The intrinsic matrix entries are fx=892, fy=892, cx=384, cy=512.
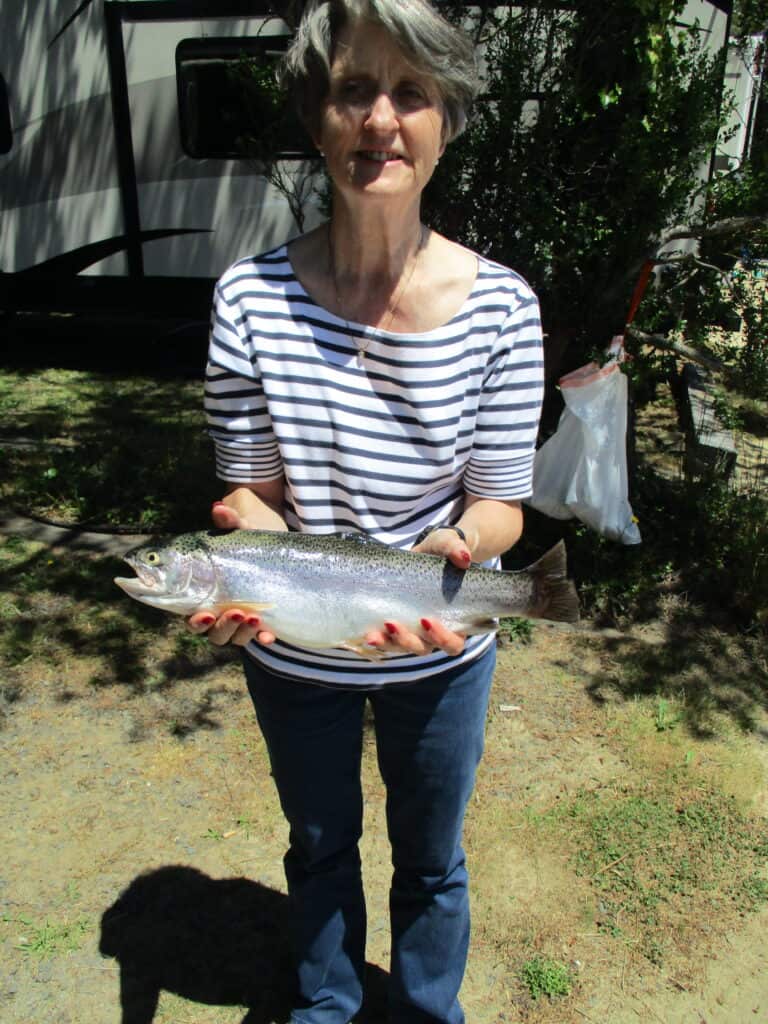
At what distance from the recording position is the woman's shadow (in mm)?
2961

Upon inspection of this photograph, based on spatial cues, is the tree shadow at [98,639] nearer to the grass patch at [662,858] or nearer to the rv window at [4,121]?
the grass patch at [662,858]

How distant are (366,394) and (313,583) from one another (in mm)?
461

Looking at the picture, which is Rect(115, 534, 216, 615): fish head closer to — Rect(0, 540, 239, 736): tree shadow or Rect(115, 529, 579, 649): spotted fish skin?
Rect(115, 529, 579, 649): spotted fish skin

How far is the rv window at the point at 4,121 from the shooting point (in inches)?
388

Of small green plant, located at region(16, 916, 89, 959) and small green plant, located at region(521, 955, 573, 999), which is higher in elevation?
small green plant, located at region(521, 955, 573, 999)

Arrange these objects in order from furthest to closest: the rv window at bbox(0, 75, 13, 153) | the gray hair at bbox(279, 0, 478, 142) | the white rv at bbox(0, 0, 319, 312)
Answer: the rv window at bbox(0, 75, 13, 153), the white rv at bbox(0, 0, 319, 312), the gray hair at bbox(279, 0, 478, 142)

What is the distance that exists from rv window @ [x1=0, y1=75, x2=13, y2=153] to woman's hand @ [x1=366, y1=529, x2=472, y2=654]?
9.85 meters

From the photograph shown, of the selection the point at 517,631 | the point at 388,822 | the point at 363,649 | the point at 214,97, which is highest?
the point at 214,97

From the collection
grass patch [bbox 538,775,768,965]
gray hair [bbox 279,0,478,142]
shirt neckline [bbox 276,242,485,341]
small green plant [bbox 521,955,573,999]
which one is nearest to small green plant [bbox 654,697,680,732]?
grass patch [bbox 538,775,768,965]

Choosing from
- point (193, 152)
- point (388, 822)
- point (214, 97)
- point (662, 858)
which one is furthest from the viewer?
point (193, 152)

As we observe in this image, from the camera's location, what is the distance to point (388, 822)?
248 centimetres

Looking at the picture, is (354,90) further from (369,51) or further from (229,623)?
(229,623)

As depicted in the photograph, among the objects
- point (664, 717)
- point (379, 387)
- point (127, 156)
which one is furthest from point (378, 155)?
point (127, 156)

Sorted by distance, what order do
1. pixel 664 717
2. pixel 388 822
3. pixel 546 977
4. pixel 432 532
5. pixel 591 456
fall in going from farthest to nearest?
pixel 591 456, pixel 664 717, pixel 546 977, pixel 388 822, pixel 432 532
